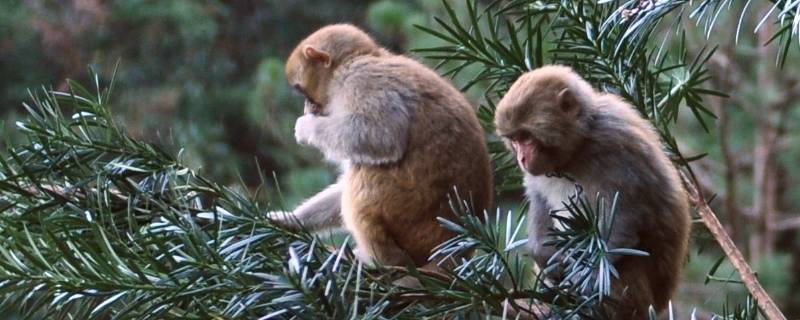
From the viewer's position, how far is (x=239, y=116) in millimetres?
10695

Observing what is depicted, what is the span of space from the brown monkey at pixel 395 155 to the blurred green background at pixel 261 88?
4.32 metres

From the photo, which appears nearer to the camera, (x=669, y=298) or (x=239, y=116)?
(x=669, y=298)

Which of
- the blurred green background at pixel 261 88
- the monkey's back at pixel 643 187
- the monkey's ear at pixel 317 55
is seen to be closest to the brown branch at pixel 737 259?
the monkey's back at pixel 643 187

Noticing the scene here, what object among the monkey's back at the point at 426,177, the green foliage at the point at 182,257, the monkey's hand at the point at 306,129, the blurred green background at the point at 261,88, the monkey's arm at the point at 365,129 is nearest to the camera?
the green foliage at the point at 182,257

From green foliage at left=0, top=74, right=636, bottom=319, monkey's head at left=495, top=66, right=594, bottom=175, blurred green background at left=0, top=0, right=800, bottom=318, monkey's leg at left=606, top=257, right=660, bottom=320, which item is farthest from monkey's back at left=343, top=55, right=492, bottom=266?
blurred green background at left=0, top=0, right=800, bottom=318

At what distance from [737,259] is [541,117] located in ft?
1.72

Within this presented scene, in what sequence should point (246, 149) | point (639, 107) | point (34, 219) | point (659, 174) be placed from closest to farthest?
1. point (34, 219)
2. point (659, 174)
3. point (639, 107)
4. point (246, 149)

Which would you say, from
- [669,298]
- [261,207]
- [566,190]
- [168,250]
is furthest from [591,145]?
[168,250]

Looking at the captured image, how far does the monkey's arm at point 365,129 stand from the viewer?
10.8 ft

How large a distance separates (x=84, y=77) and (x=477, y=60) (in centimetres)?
754

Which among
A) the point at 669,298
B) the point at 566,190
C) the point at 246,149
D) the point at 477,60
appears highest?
the point at 477,60

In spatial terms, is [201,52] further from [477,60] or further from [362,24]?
[477,60]

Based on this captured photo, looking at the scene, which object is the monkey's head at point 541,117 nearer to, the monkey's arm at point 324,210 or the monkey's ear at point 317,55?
the monkey's arm at point 324,210

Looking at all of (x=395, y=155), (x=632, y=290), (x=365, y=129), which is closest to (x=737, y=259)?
(x=632, y=290)
